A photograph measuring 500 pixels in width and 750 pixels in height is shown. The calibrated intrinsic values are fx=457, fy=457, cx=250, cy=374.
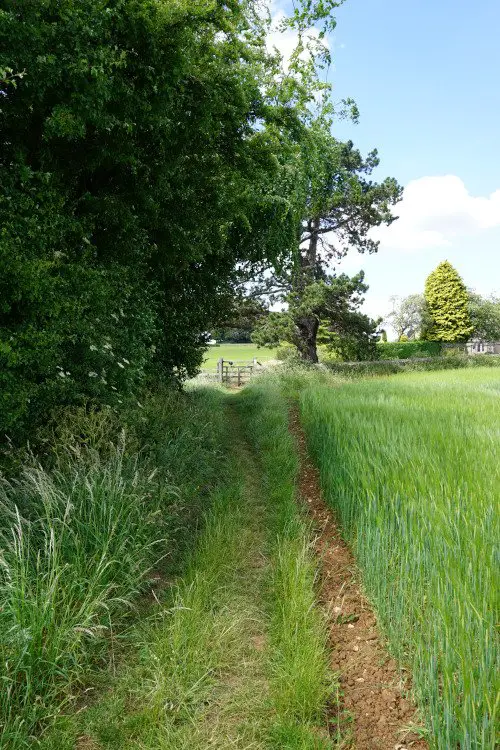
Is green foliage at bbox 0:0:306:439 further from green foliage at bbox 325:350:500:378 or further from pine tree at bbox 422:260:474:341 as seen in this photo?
pine tree at bbox 422:260:474:341

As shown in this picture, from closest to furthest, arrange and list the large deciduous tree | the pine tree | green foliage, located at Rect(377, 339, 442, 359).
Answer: the large deciduous tree
green foliage, located at Rect(377, 339, 442, 359)
the pine tree

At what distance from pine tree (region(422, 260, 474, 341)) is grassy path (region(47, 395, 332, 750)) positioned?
33000 millimetres

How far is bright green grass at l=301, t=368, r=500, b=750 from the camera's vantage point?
2064 millimetres

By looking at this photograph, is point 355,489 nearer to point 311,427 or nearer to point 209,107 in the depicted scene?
point 311,427

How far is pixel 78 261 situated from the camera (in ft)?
17.7

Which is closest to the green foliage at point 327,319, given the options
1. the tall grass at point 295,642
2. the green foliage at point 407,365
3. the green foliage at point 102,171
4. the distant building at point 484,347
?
the green foliage at point 407,365

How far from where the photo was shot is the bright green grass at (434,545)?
2.06 m

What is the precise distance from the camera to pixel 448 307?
3366 centimetres

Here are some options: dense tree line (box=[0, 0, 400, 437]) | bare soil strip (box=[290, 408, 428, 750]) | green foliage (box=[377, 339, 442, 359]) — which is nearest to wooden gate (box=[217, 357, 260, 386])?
green foliage (box=[377, 339, 442, 359])

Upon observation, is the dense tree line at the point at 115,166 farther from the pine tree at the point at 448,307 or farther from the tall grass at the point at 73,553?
the pine tree at the point at 448,307

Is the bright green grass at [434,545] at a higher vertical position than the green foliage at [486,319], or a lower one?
lower

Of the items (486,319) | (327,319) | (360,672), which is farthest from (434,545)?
(486,319)

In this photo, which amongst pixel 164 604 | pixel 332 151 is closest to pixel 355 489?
pixel 164 604

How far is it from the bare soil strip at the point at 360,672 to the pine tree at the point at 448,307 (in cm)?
3282
